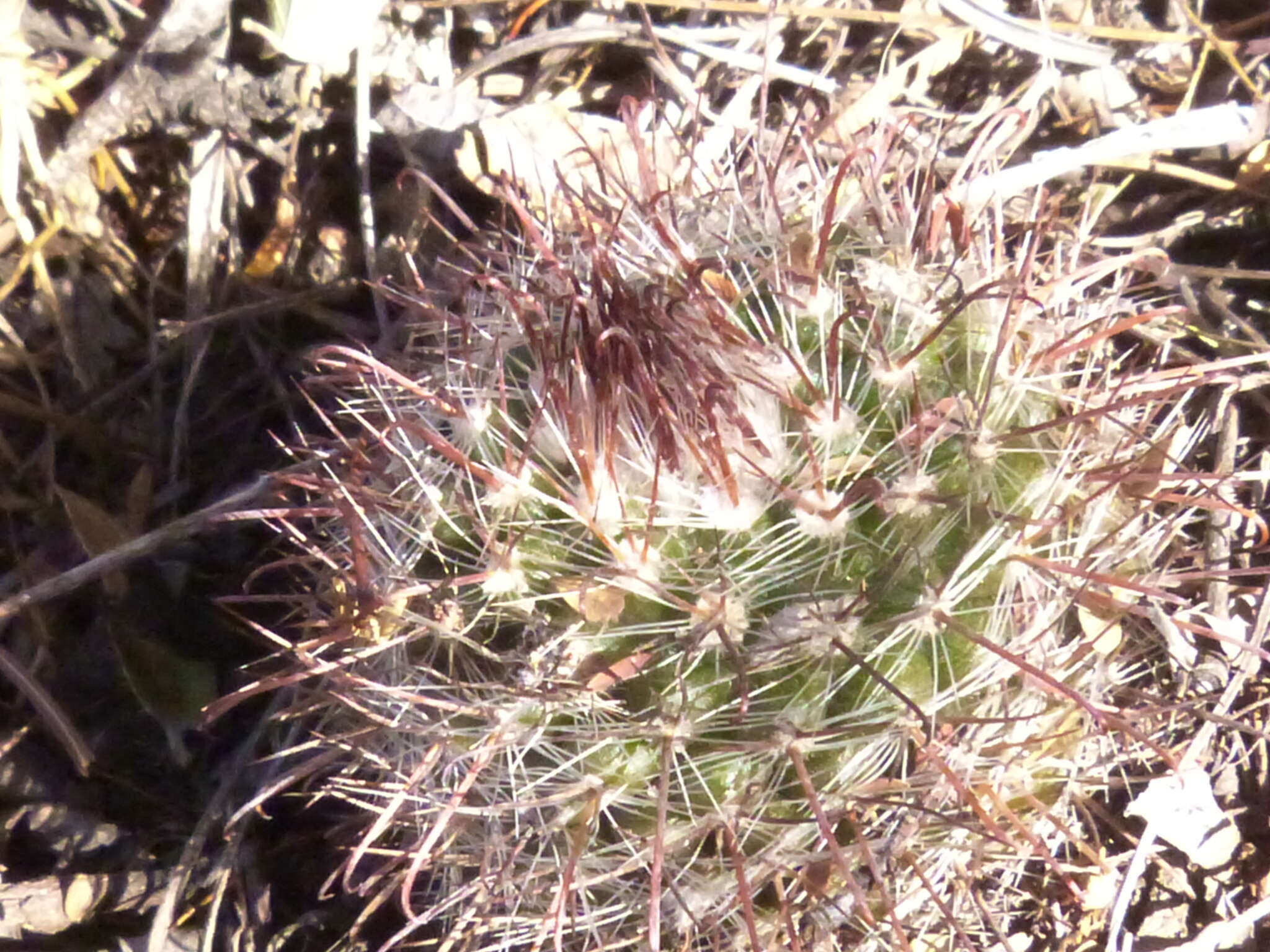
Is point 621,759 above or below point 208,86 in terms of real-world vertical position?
below

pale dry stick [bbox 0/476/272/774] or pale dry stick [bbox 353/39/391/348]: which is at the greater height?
pale dry stick [bbox 353/39/391/348]

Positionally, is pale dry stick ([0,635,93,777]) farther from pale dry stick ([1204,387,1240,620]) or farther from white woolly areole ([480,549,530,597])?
pale dry stick ([1204,387,1240,620])

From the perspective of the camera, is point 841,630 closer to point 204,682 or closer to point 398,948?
point 398,948

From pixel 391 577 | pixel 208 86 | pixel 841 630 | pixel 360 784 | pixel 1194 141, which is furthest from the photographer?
pixel 208 86

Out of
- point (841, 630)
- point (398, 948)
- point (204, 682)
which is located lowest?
point (398, 948)

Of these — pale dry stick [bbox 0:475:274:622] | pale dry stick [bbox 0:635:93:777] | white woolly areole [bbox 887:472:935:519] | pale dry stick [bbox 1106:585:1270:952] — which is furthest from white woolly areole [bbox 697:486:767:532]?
pale dry stick [bbox 0:635:93:777]

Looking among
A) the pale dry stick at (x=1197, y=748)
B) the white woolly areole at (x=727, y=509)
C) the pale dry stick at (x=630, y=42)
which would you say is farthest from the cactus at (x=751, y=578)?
the pale dry stick at (x=630, y=42)

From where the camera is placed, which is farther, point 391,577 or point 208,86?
point 208,86

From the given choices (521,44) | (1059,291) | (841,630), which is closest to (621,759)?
(841,630)
